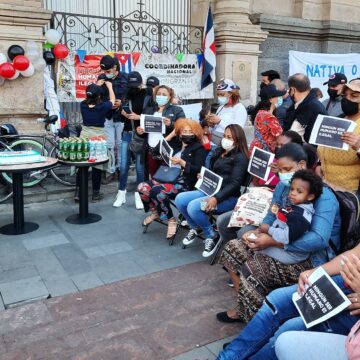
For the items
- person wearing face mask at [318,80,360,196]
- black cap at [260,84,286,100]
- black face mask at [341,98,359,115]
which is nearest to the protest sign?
person wearing face mask at [318,80,360,196]

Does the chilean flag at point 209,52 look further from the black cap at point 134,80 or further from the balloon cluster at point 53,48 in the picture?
the black cap at point 134,80

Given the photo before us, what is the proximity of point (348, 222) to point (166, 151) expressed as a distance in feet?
8.62

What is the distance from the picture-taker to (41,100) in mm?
7121

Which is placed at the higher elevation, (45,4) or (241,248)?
(45,4)

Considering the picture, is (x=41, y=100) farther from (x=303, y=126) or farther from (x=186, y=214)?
(x=303, y=126)

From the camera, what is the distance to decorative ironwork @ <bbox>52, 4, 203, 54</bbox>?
8200 mm

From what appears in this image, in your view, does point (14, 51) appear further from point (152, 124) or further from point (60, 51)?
point (152, 124)

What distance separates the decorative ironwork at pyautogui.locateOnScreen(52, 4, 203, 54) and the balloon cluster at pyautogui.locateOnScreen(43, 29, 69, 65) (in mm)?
471

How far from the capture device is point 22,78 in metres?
6.90

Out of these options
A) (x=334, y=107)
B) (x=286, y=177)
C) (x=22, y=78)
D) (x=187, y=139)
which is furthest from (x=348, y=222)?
(x=22, y=78)

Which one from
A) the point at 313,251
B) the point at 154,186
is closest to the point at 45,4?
the point at 154,186

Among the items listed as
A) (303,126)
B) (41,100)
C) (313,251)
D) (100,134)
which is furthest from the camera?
(41,100)

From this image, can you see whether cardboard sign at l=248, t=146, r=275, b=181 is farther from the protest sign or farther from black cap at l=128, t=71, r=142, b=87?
black cap at l=128, t=71, r=142, b=87

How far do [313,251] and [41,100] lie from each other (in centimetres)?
537
